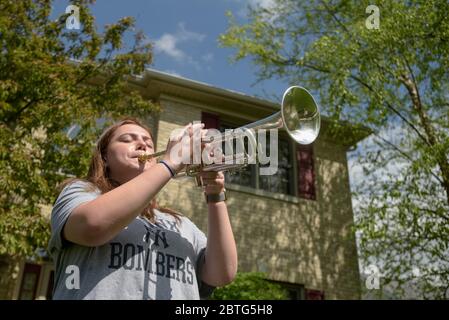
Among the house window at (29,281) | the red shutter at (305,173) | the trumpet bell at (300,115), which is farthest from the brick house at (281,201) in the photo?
the trumpet bell at (300,115)

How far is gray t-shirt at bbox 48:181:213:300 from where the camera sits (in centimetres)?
181

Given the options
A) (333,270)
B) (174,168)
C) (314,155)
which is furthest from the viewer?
(314,155)

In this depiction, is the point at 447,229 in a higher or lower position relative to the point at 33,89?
lower

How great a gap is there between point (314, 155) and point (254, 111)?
192 centimetres

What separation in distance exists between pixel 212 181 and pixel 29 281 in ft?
24.7

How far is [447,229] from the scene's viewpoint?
872cm

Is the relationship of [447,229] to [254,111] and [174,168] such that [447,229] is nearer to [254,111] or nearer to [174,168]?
[254,111]

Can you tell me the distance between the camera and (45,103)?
6.96m

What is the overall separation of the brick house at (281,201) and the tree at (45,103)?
195 centimetres

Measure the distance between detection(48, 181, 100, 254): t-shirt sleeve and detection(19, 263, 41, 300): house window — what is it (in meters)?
7.46

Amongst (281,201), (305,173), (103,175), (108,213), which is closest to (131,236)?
(108,213)

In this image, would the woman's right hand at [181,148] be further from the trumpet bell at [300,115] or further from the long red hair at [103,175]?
the trumpet bell at [300,115]

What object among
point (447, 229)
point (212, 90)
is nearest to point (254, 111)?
point (212, 90)

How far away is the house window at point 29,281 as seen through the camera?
8.62 metres
